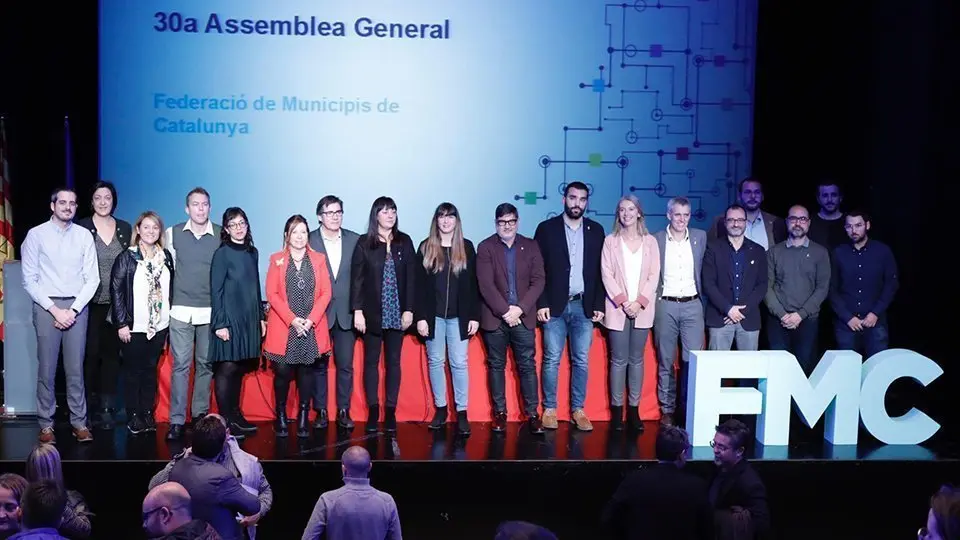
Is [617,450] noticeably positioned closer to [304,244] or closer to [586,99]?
[304,244]

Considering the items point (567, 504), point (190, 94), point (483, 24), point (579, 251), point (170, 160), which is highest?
point (483, 24)

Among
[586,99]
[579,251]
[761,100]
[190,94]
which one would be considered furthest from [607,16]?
[190,94]

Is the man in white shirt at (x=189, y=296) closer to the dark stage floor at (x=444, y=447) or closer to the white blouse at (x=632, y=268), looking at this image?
the dark stage floor at (x=444, y=447)

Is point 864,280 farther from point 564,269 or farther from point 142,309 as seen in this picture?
point 142,309

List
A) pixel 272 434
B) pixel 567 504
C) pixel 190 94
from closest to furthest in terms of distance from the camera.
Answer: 1. pixel 567 504
2. pixel 272 434
3. pixel 190 94

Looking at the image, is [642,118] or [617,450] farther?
[642,118]

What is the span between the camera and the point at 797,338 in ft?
20.8

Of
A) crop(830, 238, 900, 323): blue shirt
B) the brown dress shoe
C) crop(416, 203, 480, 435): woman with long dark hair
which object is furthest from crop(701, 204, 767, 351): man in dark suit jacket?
the brown dress shoe

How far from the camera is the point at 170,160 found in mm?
7641

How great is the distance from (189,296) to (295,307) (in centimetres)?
62

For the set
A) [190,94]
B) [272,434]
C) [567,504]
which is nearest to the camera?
[567,504]

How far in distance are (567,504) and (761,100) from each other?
4.13 metres

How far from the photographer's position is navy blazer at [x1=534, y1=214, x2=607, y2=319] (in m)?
6.04

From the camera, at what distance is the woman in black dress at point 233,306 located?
18.4 feet
